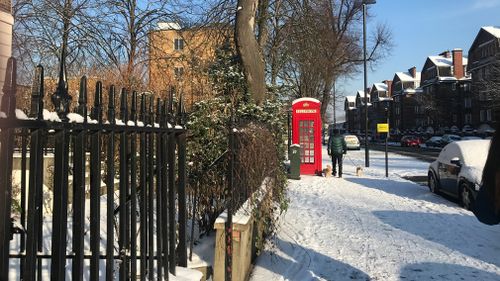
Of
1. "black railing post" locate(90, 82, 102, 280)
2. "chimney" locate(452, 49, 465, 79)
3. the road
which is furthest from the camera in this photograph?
"chimney" locate(452, 49, 465, 79)

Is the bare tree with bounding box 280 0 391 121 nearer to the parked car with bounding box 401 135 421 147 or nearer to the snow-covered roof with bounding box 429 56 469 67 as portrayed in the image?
the parked car with bounding box 401 135 421 147

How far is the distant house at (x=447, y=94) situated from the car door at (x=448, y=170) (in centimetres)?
5867

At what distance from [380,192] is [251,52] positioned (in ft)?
17.9

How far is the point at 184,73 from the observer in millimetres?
11602

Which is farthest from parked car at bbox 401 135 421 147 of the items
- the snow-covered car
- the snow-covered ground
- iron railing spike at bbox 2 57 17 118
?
iron railing spike at bbox 2 57 17 118

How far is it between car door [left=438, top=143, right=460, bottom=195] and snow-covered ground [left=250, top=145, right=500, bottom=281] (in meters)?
0.47

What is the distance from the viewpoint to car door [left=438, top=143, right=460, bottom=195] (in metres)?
11.7

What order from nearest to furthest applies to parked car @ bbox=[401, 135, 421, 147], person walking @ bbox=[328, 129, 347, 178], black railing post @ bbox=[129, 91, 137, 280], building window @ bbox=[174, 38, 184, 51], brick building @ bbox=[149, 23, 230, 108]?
1. black railing post @ bbox=[129, 91, 137, 280]
2. brick building @ bbox=[149, 23, 230, 108]
3. person walking @ bbox=[328, 129, 347, 178]
4. building window @ bbox=[174, 38, 184, 51]
5. parked car @ bbox=[401, 135, 421, 147]

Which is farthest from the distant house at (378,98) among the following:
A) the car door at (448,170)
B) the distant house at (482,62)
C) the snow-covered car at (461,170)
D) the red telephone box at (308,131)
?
the snow-covered car at (461,170)

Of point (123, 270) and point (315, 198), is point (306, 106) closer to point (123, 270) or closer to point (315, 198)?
point (315, 198)

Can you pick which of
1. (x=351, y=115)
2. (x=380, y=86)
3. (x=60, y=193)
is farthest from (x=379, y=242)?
(x=351, y=115)

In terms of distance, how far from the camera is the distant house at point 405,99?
295 ft

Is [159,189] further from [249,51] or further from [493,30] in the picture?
[493,30]

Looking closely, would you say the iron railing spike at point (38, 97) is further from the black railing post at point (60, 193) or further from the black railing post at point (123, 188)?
the black railing post at point (123, 188)
